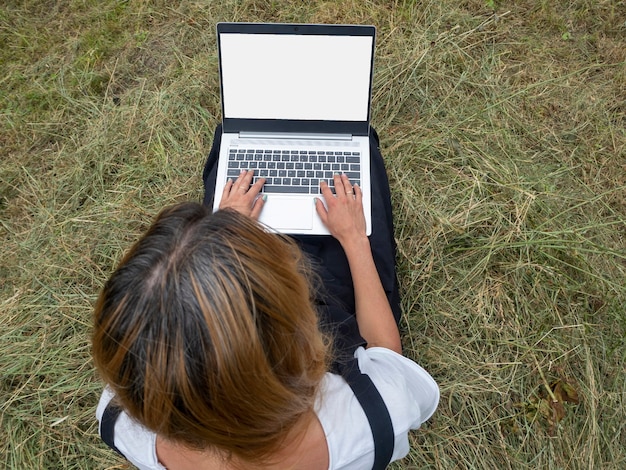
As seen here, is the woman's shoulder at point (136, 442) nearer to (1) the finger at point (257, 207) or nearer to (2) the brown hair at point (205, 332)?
(2) the brown hair at point (205, 332)

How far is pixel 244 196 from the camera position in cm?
136

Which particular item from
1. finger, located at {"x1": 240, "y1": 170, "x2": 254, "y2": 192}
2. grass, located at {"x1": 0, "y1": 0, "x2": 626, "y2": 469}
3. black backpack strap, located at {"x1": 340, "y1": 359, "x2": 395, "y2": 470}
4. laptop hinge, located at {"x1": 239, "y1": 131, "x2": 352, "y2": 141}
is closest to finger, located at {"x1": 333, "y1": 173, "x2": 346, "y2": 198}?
laptop hinge, located at {"x1": 239, "y1": 131, "x2": 352, "y2": 141}

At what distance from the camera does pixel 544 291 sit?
5.12 feet

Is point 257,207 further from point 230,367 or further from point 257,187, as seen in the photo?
point 230,367

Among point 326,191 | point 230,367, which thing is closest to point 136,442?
point 230,367

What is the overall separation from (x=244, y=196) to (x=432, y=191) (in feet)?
2.50

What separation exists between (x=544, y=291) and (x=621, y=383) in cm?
36

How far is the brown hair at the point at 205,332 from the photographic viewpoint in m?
0.62

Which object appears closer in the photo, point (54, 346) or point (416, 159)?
point (54, 346)

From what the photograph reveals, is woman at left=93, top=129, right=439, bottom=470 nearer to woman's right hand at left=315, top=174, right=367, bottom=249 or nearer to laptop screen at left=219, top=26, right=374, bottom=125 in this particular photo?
woman's right hand at left=315, top=174, right=367, bottom=249

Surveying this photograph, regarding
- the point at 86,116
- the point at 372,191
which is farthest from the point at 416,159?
the point at 86,116

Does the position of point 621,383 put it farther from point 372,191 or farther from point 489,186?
point 372,191

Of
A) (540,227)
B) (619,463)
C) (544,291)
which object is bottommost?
(619,463)

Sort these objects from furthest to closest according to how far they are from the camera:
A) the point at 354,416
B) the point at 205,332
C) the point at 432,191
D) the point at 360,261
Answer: the point at 432,191
the point at 360,261
the point at 354,416
the point at 205,332
